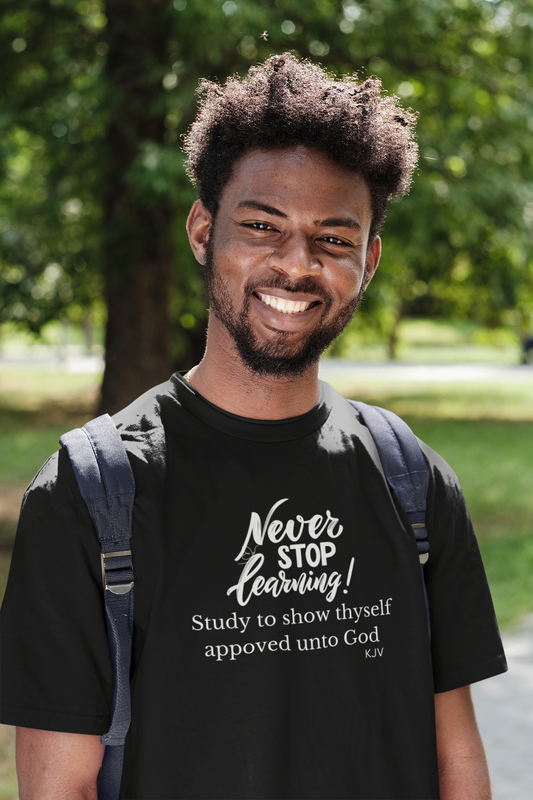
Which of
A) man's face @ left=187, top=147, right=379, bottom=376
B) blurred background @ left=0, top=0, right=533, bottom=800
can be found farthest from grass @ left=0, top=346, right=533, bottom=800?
man's face @ left=187, top=147, right=379, bottom=376

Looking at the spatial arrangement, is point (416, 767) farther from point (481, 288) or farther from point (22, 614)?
point (481, 288)

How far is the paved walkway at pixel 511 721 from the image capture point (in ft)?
13.8

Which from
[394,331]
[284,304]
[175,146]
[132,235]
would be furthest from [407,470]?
[394,331]

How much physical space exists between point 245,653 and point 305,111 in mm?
990

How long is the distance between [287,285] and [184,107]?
5.55 meters

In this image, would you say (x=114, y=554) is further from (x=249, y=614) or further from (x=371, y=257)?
(x=371, y=257)

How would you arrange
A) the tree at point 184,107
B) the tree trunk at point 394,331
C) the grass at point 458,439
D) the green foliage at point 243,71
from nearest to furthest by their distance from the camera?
1. the green foliage at point 243,71
2. the tree at point 184,107
3. the grass at point 458,439
4. the tree trunk at point 394,331

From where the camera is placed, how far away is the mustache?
1648mm

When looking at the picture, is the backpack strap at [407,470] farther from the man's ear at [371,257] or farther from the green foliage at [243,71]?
the green foliage at [243,71]

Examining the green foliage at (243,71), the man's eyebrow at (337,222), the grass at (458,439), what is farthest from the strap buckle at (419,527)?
the green foliage at (243,71)

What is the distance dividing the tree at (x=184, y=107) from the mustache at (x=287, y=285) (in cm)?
501

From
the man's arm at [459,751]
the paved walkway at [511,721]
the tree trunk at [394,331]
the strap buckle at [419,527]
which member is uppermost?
the tree trunk at [394,331]

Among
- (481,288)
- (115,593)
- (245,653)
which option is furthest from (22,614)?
(481,288)

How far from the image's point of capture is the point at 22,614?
4.74 feet
